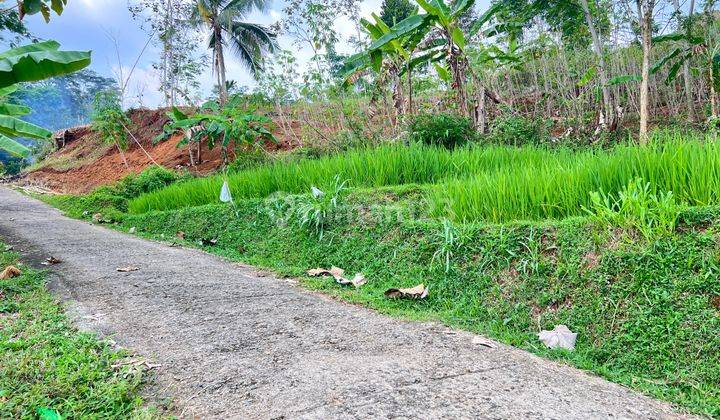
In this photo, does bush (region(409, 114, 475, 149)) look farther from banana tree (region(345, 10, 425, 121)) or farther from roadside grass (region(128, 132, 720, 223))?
banana tree (region(345, 10, 425, 121))

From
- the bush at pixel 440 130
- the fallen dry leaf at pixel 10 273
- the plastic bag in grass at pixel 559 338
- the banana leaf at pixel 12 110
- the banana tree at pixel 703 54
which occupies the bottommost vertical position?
the plastic bag in grass at pixel 559 338

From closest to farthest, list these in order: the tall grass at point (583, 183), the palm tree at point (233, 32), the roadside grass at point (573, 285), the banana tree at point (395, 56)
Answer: the roadside grass at point (573, 285), the tall grass at point (583, 183), the banana tree at point (395, 56), the palm tree at point (233, 32)

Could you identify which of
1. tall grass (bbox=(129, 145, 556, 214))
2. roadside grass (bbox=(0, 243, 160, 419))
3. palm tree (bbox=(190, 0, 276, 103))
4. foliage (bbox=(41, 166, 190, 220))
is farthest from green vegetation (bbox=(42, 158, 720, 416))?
palm tree (bbox=(190, 0, 276, 103))

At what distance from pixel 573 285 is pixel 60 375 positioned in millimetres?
2343

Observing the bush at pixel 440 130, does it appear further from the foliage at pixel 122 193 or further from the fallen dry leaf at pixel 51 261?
the foliage at pixel 122 193

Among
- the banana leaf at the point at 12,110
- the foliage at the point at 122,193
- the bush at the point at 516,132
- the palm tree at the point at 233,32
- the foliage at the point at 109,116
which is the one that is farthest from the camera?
the palm tree at the point at 233,32

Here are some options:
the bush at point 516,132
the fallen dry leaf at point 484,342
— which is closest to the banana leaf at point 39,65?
the fallen dry leaf at point 484,342

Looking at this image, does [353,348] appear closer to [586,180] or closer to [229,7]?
[586,180]

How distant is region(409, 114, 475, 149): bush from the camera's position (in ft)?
18.4

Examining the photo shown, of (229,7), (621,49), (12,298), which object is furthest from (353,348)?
(229,7)

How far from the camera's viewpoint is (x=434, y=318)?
8.33ft

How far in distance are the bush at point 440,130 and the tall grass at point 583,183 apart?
88.2 inches

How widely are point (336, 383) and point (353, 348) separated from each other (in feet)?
1.31

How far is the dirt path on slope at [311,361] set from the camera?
1510 mm
